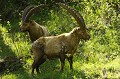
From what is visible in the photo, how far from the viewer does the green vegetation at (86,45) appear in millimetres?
12342

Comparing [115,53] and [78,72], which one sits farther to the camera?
[115,53]

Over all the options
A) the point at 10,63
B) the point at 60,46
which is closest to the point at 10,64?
the point at 10,63

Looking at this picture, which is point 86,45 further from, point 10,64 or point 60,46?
point 10,64

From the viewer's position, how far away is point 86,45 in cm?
1530

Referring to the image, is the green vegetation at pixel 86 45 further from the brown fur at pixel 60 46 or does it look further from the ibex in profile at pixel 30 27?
the ibex in profile at pixel 30 27

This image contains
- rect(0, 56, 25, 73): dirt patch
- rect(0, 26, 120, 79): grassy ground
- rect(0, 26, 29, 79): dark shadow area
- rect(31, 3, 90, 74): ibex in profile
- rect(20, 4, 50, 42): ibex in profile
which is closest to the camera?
rect(0, 26, 120, 79): grassy ground

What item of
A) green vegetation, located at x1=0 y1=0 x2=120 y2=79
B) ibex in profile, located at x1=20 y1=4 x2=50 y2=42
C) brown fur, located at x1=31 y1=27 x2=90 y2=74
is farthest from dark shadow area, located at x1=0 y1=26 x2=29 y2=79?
brown fur, located at x1=31 y1=27 x2=90 y2=74

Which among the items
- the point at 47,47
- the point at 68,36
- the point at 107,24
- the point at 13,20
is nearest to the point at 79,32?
the point at 68,36

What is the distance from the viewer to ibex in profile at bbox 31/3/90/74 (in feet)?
40.3

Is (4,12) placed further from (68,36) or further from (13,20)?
(68,36)

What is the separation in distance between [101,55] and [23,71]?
3171 millimetres

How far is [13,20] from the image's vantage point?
22172 millimetres

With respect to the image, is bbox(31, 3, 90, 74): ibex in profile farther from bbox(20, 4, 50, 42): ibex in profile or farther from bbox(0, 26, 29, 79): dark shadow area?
bbox(20, 4, 50, 42): ibex in profile

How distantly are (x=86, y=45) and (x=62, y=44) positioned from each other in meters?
3.04
